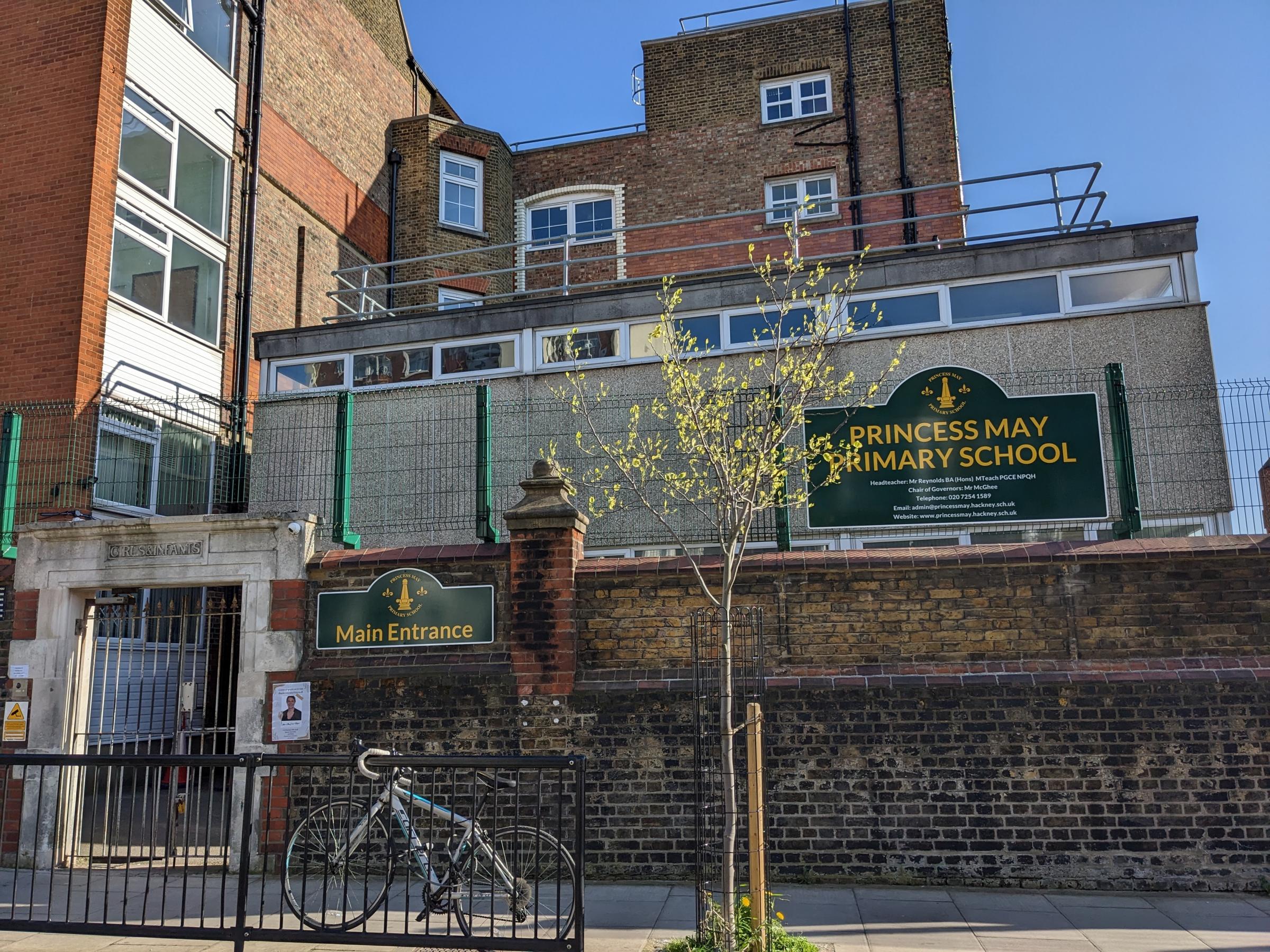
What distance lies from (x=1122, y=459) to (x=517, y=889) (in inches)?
244

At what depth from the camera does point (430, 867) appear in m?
6.33

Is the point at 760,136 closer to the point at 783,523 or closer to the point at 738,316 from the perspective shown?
the point at 738,316

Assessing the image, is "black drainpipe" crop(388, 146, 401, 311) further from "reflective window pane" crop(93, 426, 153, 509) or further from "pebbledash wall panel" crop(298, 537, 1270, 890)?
"pebbledash wall panel" crop(298, 537, 1270, 890)

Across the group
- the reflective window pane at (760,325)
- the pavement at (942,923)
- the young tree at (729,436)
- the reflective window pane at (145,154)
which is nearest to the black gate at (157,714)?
the pavement at (942,923)

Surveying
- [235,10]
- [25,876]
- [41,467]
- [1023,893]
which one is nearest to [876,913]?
[1023,893]

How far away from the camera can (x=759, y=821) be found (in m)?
5.82

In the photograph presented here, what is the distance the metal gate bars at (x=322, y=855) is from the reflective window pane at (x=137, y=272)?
7.31 metres

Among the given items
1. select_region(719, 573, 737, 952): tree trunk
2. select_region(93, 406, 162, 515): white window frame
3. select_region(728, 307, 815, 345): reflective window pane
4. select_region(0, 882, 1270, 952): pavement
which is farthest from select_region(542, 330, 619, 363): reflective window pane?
select_region(719, 573, 737, 952): tree trunk

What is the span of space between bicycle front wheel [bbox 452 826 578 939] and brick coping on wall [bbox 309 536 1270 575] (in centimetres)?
235

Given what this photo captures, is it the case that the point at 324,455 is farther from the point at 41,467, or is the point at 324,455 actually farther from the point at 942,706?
the point at 942,706

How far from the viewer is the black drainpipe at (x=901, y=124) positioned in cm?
1916

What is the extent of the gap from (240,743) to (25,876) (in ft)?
6.90

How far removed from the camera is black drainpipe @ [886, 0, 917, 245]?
19156mm

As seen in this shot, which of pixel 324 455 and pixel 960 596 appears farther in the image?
pixel 324 455
